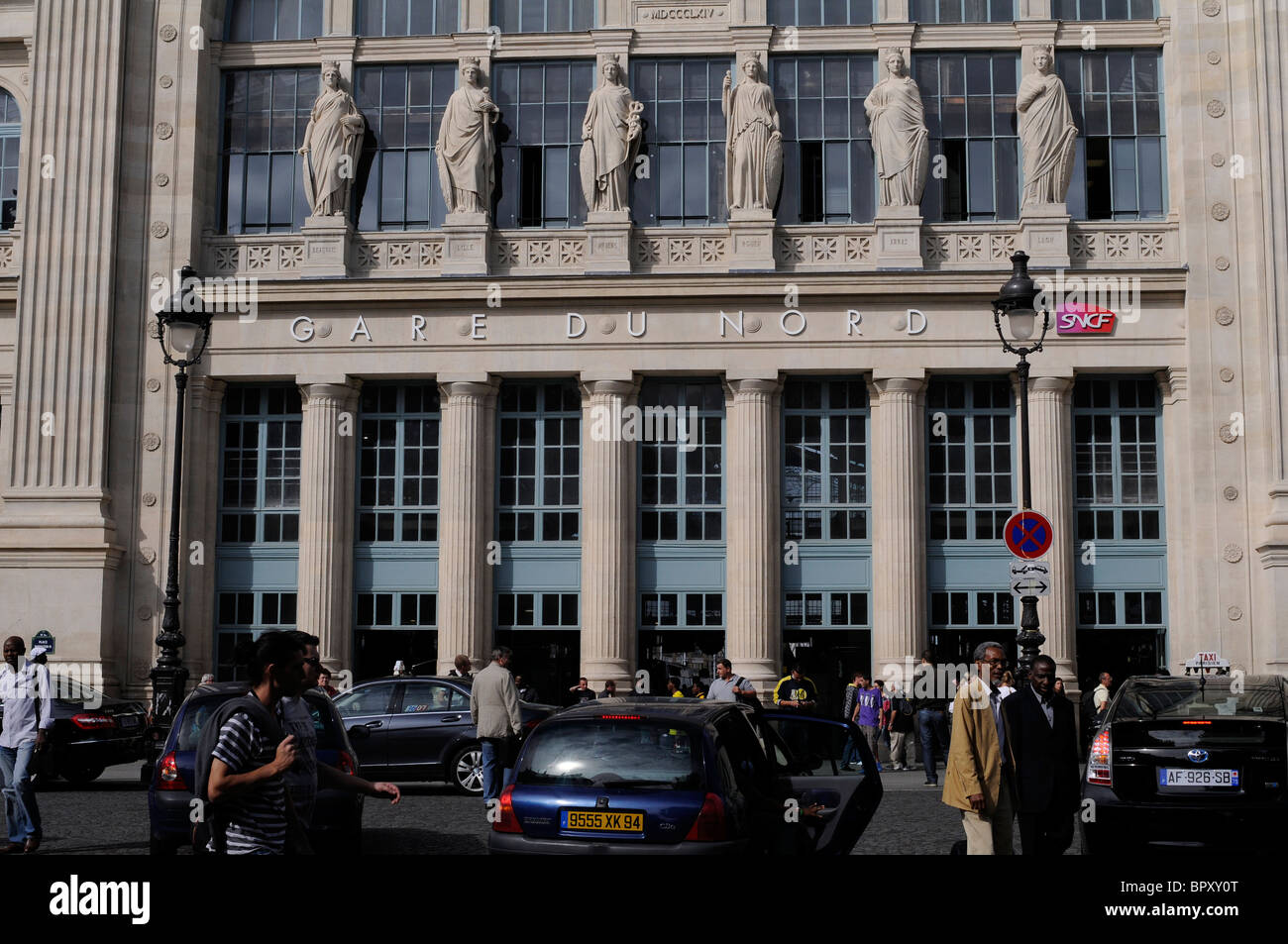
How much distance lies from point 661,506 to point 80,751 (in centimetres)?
1404

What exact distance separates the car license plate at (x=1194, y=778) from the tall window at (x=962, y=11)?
917 inches

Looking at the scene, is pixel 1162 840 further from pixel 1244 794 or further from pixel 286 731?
pixel 286 731

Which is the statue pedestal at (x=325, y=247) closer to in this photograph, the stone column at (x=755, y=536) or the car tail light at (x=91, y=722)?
the stone column at (x=755, y=536)

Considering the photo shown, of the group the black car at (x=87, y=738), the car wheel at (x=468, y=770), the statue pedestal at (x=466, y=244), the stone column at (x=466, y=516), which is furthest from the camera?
the statue pedestal at (x=466, y=244)

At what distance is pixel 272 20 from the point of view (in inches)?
1292

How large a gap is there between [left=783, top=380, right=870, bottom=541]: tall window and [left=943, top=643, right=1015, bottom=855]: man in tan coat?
2076cm

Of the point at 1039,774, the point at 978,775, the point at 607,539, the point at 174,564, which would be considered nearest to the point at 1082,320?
the point at 607,539

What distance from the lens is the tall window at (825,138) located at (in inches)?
1228

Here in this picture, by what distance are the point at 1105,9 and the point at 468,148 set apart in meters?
13.9

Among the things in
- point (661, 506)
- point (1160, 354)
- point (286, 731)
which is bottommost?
point (286, 731)

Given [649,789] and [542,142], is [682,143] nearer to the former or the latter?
[542,142]

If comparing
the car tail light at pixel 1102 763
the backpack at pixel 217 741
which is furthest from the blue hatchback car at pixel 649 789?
the backpack at pixel 217 741
